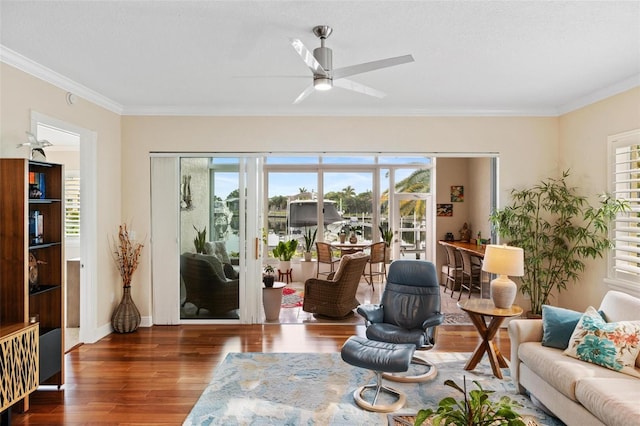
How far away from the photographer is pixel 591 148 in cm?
446

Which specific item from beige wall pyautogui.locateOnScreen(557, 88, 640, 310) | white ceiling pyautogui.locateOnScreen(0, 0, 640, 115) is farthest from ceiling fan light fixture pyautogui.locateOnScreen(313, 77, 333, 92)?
beige wall pyautogui.locateOnScreen(557, 88, 640, 310)

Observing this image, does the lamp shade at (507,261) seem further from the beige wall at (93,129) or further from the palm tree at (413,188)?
the palm tree at (413,188)

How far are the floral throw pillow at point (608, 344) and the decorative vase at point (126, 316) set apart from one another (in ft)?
14.8

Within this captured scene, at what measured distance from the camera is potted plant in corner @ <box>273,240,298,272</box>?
7.73 m

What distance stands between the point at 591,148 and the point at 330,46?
10.9ft

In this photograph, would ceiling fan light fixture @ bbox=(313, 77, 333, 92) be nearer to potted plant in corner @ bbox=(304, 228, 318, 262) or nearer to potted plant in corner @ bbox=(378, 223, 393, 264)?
potted plant in corner @ bbox=(378, 223, 393, 264)

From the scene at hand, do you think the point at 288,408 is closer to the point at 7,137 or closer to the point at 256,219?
the point at 256,219

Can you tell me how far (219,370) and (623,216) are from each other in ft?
14.2

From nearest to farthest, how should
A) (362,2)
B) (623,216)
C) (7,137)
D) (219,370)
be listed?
(362,2)
(7,137)
(219,370)
(623,216)

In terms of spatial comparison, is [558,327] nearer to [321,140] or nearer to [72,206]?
[321,140]

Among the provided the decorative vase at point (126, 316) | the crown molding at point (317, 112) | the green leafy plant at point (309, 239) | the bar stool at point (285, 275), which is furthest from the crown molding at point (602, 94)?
the decorative vase at point (126, 316)

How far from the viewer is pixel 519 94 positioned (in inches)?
173

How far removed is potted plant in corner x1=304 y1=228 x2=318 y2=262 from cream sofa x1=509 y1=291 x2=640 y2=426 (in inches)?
199

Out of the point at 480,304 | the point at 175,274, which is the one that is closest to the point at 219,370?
the point at 175,274
